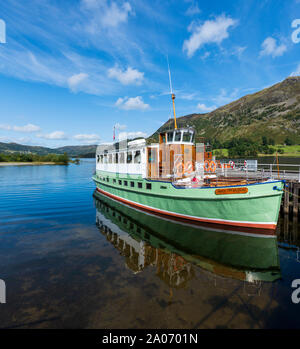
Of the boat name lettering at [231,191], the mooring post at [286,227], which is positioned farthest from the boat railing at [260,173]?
the mooring post at [286,227]

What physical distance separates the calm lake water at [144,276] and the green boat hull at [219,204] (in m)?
0.99

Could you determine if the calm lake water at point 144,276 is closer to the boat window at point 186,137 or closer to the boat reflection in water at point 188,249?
the boat reflection in water at point 188,249

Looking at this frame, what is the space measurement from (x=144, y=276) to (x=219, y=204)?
656 centimetres

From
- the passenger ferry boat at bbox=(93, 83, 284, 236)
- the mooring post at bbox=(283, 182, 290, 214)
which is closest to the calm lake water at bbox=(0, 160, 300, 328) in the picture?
the passenger ferry boat at bbox=(93, 83, 284, 236)

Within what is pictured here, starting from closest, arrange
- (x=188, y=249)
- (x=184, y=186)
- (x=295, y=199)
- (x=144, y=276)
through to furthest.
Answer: (x=144, y=276) → (x=188, y=249) → (x=184, y=186) → (x=295, y=199)

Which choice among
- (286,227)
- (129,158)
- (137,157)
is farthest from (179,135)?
(286,227)

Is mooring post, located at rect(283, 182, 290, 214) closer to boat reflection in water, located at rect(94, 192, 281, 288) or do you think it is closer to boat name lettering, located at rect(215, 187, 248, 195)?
boat reflection in water, located at rect(94, 192, 281, 288)

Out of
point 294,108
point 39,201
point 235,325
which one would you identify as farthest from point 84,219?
point 294,108

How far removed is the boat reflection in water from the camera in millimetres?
7609

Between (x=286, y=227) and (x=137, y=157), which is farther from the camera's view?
(x=137, y=157)

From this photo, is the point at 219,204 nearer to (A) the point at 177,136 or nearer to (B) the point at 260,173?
(A) the point at 177,136

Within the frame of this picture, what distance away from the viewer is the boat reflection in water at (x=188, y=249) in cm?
761

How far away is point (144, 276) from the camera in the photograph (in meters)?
7.20
